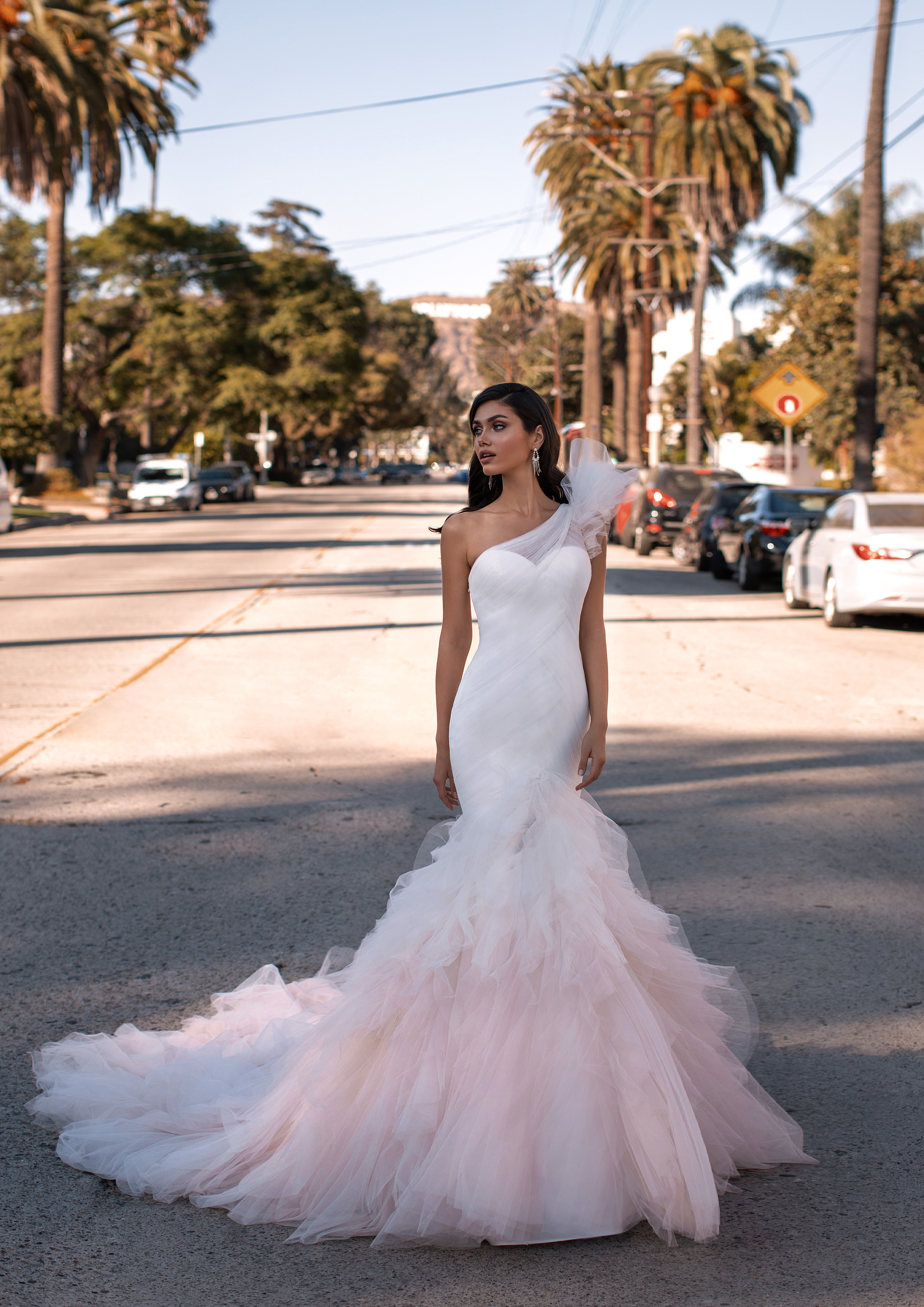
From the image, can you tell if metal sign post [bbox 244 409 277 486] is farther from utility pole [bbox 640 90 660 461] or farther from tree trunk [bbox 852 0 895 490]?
tree trunk [bbox 852 0 895 490]

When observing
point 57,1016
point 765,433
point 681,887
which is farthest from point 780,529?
point 765,433

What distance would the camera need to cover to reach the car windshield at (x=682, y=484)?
27891 millimetres

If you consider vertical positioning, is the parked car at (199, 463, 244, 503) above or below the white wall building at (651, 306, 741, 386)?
below

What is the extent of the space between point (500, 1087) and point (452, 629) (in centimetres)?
118

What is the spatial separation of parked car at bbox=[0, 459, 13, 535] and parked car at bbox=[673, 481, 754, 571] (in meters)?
13.3

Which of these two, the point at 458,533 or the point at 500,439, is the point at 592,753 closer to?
the point at 458,533

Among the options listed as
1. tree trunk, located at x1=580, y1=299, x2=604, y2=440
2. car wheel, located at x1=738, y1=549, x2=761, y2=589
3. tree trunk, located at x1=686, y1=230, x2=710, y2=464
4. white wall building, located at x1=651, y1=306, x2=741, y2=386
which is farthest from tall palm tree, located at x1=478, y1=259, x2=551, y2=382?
car wheel, located at x1=738, y1=549, x2=761, y2=589

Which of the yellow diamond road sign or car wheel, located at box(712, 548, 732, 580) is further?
the yellow diamond road sign

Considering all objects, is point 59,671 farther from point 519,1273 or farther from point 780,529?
point 780,529

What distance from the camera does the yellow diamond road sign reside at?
24375 mm

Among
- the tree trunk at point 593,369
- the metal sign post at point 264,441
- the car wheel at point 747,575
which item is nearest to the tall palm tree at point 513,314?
the metal sign post at point 264,441

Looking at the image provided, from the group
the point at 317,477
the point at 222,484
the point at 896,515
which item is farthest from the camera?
the point at 317,477

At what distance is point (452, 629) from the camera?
371 cm

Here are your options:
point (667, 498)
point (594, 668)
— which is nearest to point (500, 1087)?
point (594, 668)
